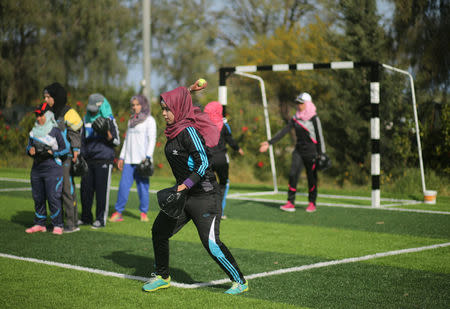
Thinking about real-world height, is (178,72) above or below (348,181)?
above

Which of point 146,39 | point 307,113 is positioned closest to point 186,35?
point 146,39

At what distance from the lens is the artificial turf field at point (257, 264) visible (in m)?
5.78

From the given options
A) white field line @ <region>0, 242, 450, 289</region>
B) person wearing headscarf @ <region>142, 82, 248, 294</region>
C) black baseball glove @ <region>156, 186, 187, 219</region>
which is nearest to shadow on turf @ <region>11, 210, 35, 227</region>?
white field line @ <region>0, 242, 450, 289</region>

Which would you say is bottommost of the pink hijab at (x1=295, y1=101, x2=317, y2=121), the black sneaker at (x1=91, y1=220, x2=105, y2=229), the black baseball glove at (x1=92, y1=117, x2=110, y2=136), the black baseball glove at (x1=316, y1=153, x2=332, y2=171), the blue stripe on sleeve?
the black sneaker at (x1=91, y1=220, x2=105, y2=229)

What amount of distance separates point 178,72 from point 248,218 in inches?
1269

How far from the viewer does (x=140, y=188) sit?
10.7 meters

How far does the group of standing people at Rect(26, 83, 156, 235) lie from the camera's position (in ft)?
29.8

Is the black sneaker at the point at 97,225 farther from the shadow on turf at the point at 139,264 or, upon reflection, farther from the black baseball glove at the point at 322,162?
Answer: the black baseball glove at the point at 322,162

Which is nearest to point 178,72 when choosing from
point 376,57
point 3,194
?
point 376,57

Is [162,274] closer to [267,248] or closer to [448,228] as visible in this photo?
[267,248]

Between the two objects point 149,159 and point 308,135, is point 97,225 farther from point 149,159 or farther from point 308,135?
point 308,135

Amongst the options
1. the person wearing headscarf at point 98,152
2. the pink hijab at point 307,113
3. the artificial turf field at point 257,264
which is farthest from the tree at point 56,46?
the person wearing headscarf at point 98,152

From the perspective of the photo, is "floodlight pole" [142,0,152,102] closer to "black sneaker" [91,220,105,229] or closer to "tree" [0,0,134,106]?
"tree" [0,0,134,106]

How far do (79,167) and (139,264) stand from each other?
101 inches
